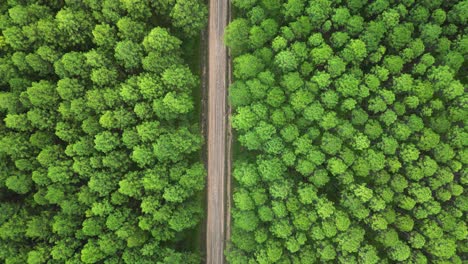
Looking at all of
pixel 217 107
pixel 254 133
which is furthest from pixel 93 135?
pixel 254 133

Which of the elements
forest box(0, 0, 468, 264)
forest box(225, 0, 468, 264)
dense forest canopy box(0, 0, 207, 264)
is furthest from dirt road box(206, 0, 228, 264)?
dense forest canopy box(0, 0, 207, 264)

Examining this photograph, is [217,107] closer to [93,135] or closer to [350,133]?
[93,135]

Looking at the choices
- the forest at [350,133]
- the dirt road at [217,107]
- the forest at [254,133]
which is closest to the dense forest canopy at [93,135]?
the forest at [254,133]

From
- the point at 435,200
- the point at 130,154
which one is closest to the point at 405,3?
the point at 435,200

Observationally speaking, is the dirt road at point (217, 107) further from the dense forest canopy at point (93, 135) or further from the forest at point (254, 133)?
the dense forest canopy at point (93, 135)

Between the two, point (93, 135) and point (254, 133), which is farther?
point (254, 133)
